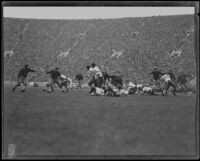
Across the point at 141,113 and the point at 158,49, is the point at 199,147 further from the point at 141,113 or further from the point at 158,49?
the point at 158,49

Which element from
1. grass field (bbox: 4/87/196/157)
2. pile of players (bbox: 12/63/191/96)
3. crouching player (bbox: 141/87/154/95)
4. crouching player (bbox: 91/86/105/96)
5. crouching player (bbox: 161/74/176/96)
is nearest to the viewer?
grass field (bbox: 4/87/196/157)

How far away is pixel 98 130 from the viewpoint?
9.34 metres

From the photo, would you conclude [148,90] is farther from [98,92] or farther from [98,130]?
[98,130]

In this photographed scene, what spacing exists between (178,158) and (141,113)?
2.37 metres

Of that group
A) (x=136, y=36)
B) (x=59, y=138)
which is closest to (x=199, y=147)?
(x=59, y=138)

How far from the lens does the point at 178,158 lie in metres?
8.62

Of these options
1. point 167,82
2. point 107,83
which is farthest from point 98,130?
point 167,82

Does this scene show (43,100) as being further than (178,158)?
Yes

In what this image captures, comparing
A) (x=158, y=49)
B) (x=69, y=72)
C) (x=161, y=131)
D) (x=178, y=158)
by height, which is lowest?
(x=178, y=158)

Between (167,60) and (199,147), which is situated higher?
(167,60)

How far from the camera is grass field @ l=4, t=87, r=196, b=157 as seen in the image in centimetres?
859

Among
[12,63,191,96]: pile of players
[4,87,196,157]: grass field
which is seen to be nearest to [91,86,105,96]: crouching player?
[12,63,191,96]: pile of players

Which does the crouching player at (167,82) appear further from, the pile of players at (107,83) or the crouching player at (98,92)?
the crouching player at (98,92)

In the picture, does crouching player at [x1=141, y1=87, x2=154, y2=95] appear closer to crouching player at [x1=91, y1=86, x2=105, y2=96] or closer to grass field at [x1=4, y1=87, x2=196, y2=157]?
crouching player at [x1=91, y1=86, x2=105, y2=96]
